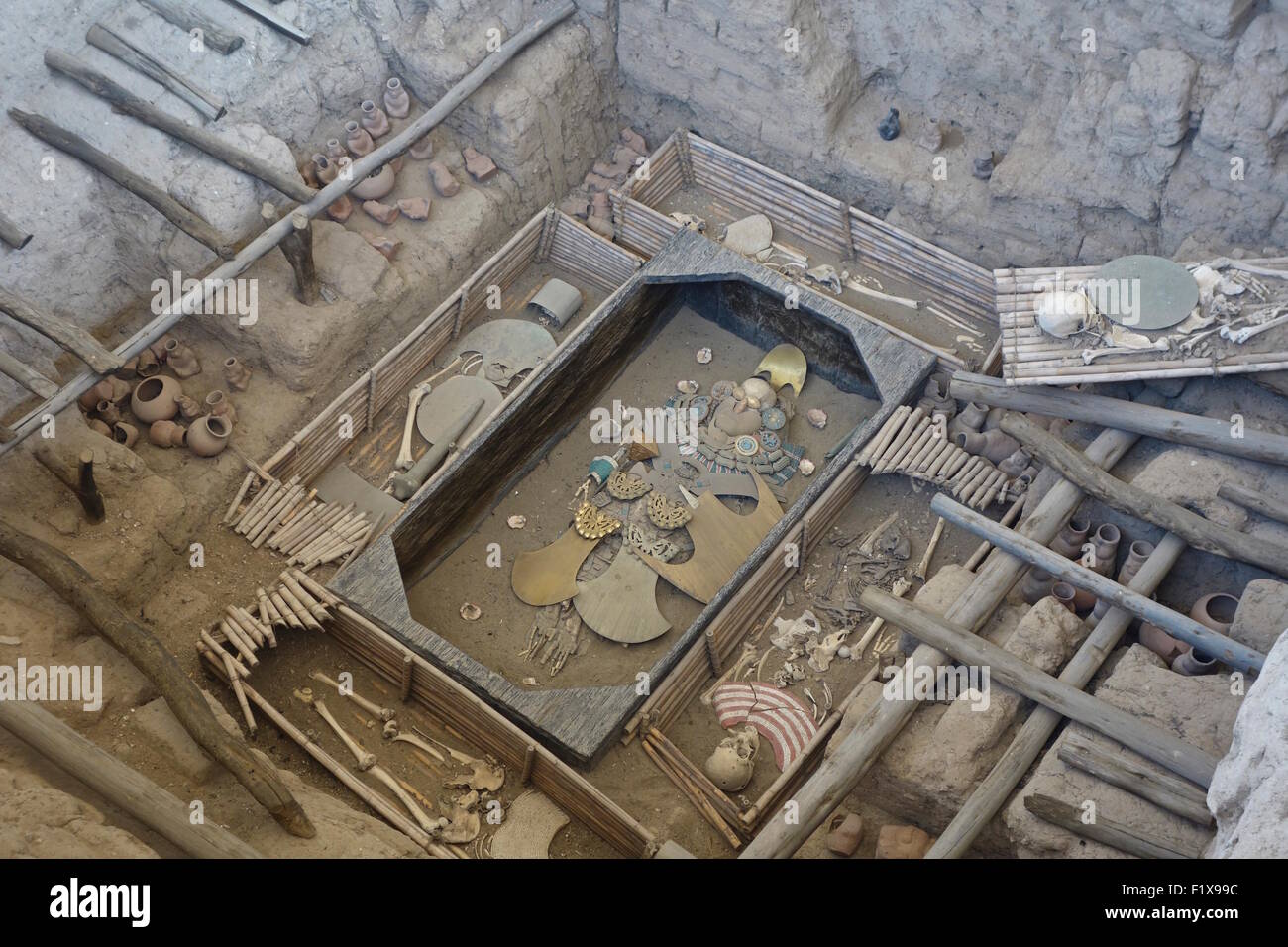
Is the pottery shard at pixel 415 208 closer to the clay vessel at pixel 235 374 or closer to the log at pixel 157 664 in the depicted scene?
the clay vessel at pixel 235 374

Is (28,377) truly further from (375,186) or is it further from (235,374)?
(375,186)

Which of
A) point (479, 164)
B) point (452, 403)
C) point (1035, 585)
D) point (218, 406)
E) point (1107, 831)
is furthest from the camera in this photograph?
point (479, 164)

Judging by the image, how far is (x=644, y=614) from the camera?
412 inches

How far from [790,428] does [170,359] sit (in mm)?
5696

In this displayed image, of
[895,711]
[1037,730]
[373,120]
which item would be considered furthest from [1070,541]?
[373,120]

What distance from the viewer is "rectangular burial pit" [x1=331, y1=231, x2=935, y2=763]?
31.8 feet

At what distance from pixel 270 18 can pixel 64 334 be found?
3.84 meters

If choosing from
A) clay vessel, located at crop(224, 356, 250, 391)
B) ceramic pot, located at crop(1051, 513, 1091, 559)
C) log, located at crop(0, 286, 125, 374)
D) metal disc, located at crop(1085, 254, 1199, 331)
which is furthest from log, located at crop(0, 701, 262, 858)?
metal disc, located at crop(1085, 254, 1199, 331)

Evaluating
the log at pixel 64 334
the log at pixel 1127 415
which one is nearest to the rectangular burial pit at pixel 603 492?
the log at pixel 1127 415

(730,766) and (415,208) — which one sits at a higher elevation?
(415,208)

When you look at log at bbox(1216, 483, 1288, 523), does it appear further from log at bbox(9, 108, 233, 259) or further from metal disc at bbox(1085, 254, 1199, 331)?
log at bbox(9, 108, 233, 259)

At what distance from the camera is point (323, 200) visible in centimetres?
1116

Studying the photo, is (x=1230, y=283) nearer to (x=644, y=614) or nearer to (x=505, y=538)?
(x=644, y=614)

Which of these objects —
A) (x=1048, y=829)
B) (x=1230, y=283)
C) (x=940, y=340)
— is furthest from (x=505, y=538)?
(x=1230, y=283)
